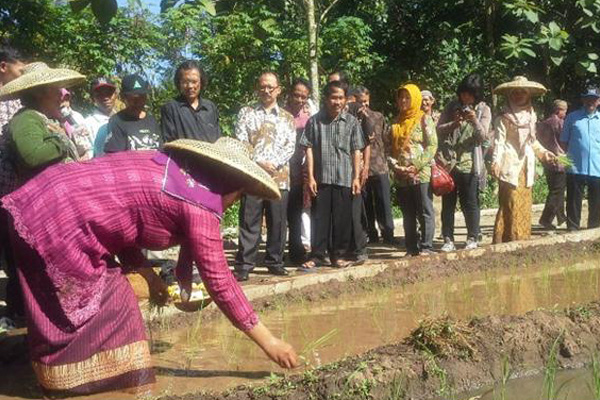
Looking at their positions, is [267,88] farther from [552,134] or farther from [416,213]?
[552,134]

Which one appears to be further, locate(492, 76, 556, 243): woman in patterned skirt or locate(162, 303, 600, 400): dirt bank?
locate(492, 76, 556, 243): woman in patterned skirt

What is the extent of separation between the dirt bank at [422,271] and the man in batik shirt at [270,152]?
67 centimetres

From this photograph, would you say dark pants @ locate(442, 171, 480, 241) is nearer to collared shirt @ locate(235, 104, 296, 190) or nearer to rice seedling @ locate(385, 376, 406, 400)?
collared shirt @ locate(235, 104, 296, 190)

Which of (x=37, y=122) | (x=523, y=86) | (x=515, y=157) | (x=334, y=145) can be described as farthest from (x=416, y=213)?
(x=37, y=122)

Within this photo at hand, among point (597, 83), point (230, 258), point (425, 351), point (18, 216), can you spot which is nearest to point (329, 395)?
point (425, 351)

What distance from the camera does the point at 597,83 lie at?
13883mm

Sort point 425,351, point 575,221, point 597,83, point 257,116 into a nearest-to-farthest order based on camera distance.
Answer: point 425,351 < point 257,116 < point 575,221 < point 597,83

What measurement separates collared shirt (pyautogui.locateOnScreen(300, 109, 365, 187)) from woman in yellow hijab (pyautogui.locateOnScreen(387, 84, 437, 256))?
606 millimetres

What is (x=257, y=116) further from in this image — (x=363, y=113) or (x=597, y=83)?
(x=597, y=83)

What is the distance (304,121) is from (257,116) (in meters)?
0.98

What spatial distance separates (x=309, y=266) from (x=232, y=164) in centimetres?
353

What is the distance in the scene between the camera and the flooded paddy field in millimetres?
3984

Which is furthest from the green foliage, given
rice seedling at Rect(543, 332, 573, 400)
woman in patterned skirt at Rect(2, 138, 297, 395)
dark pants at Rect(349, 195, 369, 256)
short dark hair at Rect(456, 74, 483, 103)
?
rice seedling at Rect(543, 332, 573, 400)

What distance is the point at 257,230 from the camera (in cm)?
668
